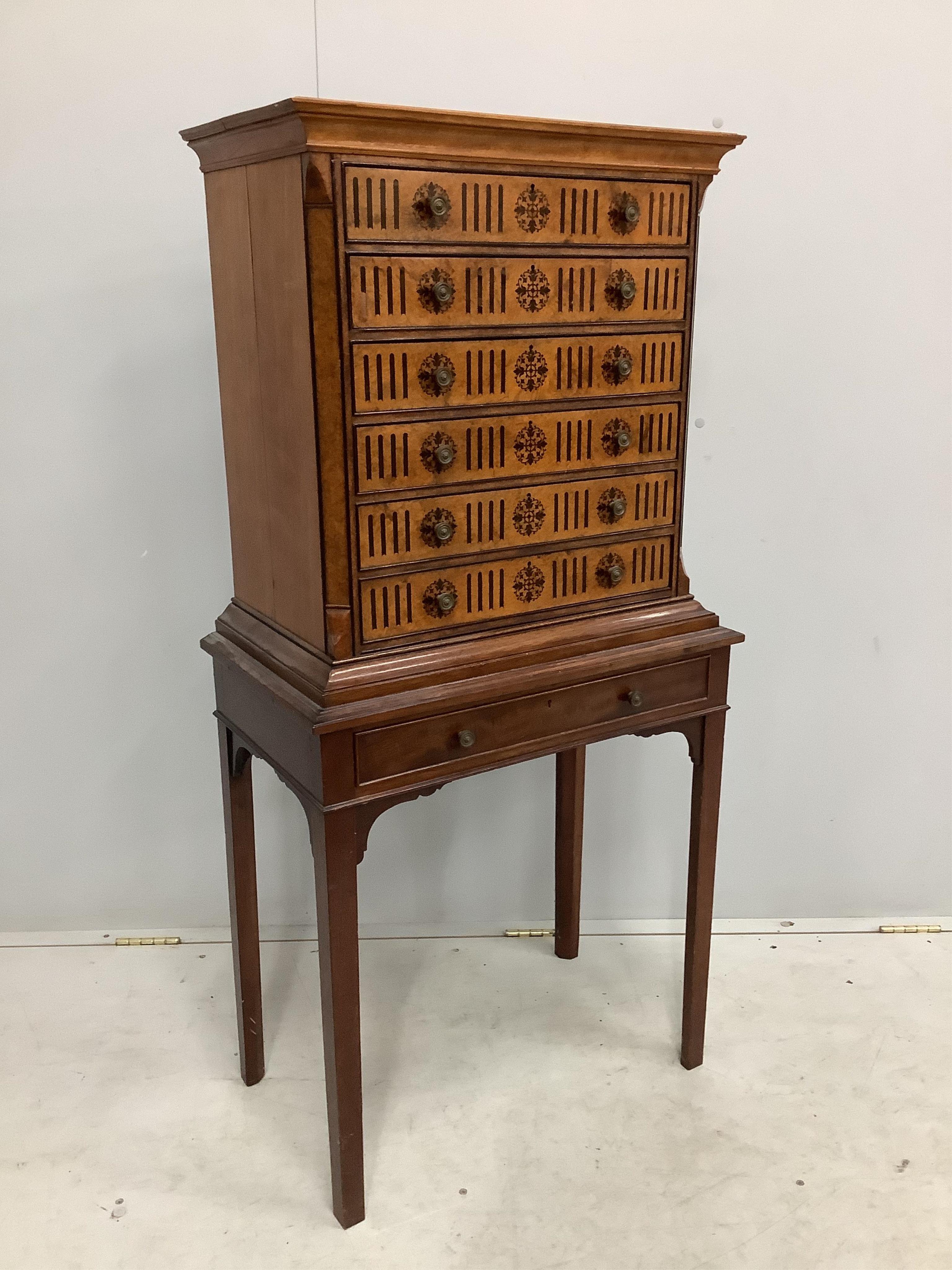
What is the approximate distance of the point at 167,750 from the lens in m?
2.79

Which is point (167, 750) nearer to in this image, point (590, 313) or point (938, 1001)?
point (590, 313)

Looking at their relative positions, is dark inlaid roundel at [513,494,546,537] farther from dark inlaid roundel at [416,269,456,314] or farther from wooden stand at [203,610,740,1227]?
dark inlaid roundel at [416,269,456,314]

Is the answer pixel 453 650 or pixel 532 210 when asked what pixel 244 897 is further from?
pixel 532 210

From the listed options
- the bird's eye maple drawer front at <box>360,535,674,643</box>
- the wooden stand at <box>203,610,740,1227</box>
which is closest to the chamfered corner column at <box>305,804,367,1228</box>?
the wooden stand at <box>203,610,740,1227</box>

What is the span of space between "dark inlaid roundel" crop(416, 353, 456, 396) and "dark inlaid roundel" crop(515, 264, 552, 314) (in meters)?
0.18

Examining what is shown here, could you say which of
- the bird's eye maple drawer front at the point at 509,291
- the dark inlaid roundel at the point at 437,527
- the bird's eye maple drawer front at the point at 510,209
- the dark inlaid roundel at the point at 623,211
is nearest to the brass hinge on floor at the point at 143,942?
the dark inlaid roundel at the point at 437,527

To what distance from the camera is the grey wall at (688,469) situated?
2363mm

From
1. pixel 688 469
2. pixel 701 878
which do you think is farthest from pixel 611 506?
pixel 701 878

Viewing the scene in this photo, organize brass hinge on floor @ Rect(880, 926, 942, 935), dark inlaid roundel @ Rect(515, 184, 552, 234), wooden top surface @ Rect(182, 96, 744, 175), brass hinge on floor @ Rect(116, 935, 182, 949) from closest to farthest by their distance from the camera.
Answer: wooden top surface @ Rect(182, 96, 744, 175) < dark inlaid roundel @ Rect(515, 184, 552, 234) < brass hinge on floor @ Rect(116, 935, 182, 949) < brass hinge on floor @ Rect(880, 926, 942, 935)

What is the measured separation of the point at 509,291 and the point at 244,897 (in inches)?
→ 52.7

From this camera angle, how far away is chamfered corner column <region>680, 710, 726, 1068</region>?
227 centimetres

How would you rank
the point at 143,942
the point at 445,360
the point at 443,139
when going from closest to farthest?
the point at 443,139 < the point at 445,360 < the point at 143,942

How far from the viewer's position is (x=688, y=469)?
8.81ft

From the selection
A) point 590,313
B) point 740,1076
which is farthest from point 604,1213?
point 590,313
